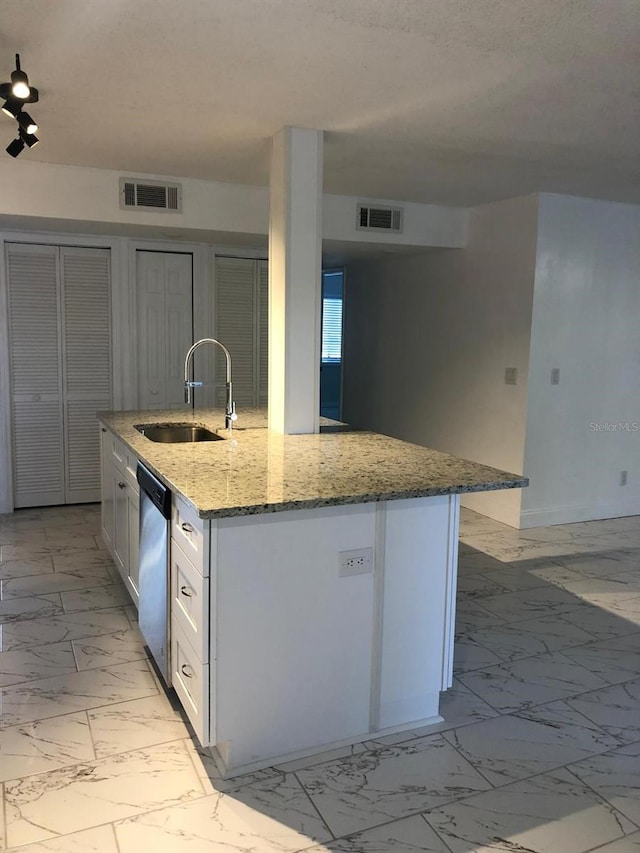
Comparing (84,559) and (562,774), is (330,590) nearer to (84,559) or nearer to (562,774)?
(562,774)

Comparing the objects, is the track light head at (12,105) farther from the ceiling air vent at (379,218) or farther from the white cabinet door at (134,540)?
the ceiling air vent at (379,218)

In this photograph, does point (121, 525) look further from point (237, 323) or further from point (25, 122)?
point (237, 323)

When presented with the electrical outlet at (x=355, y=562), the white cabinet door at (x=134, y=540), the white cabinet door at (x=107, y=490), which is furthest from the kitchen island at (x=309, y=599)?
the white cabinet door at (x=107, y=490)

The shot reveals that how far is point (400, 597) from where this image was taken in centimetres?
236

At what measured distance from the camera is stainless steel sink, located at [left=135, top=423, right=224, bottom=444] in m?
3.65

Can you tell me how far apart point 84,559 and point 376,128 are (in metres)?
2.88

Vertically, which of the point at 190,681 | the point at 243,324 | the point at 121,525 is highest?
the point at 243,324

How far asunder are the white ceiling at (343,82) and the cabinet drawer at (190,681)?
198 cm

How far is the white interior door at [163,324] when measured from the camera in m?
5.20

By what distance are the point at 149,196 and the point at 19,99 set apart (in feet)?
5.63

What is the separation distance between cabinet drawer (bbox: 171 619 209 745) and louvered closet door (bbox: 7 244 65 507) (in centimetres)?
310

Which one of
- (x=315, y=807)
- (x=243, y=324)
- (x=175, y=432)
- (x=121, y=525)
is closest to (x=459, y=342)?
(x=243, y=324)

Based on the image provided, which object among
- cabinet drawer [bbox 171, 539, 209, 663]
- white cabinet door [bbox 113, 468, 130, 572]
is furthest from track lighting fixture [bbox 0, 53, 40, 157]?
cabinet drawer [bbox 171, 539, 209, 663]

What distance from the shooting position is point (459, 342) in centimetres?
548
